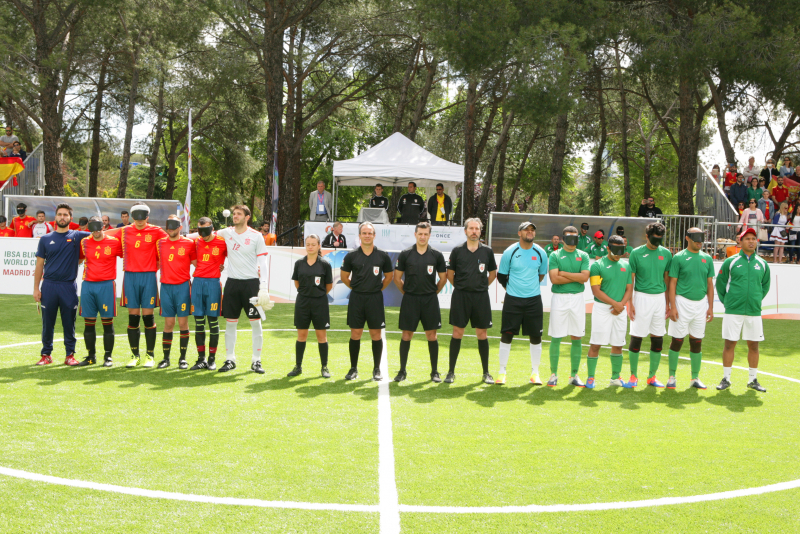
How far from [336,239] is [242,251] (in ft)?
29.4

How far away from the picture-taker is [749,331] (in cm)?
879

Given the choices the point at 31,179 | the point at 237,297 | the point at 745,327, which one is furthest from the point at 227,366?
the point at 31,179

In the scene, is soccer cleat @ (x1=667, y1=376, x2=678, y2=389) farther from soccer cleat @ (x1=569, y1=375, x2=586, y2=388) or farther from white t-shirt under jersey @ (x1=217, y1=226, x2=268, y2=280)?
white t-shirt under jersey @ (x1=217, y1=226, x2=268, y2=280)

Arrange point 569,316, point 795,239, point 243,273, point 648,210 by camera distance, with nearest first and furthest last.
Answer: point 569,316, point 243,273, point 795,239, point 648,210

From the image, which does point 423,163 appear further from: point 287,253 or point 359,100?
point 359,100

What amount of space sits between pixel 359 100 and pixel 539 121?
1458 centimetres

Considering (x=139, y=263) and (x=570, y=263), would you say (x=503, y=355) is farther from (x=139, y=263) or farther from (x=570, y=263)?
(x=139, y=263)

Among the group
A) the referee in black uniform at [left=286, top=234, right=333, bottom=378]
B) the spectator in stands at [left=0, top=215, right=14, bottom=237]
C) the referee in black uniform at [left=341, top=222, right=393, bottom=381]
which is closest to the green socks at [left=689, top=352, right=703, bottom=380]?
the referee in black uniform at [left=341, top=222, right=393, bottom=381]

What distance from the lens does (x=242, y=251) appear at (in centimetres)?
902

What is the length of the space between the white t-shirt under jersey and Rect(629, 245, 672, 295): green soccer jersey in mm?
4973

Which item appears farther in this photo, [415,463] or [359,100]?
[359,100]

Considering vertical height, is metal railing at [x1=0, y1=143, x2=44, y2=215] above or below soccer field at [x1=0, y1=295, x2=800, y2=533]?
above

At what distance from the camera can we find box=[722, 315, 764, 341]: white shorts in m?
8.74

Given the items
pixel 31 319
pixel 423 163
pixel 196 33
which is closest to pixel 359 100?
pixel 196 33
